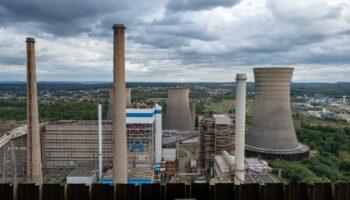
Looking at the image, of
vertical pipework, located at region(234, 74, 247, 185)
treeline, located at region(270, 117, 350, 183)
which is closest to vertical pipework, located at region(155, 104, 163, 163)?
vertical pipework, located at region(234, 74, 247, 185)

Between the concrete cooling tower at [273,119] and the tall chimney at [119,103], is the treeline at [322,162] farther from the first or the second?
the tall chimney at [119,103]

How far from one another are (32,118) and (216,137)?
39.3ft

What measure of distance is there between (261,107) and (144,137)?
8.94 m

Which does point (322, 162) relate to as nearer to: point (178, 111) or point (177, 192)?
point (178, 111)

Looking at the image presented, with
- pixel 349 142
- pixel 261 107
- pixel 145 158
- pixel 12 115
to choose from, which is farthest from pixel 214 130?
pixel 12 115

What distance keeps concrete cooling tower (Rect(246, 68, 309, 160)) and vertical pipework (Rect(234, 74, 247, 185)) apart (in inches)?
244

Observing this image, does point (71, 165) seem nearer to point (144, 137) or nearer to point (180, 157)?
point (144, 137)

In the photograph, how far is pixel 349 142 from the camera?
2255cm

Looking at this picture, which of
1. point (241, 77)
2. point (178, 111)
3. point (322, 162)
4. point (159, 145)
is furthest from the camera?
point (178, 111)

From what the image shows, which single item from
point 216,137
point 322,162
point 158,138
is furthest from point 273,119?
point 158,138

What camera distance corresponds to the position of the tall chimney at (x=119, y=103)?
31.7 feet

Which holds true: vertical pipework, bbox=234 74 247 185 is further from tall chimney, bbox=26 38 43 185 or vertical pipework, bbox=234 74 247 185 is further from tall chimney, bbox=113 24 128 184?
tall chimney, bbox=26 38 43 185

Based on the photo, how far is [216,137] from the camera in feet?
60.7

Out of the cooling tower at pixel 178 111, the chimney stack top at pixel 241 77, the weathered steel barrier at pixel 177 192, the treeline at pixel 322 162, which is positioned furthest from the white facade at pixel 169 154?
the weathered steel barrier at pixel 177 192
